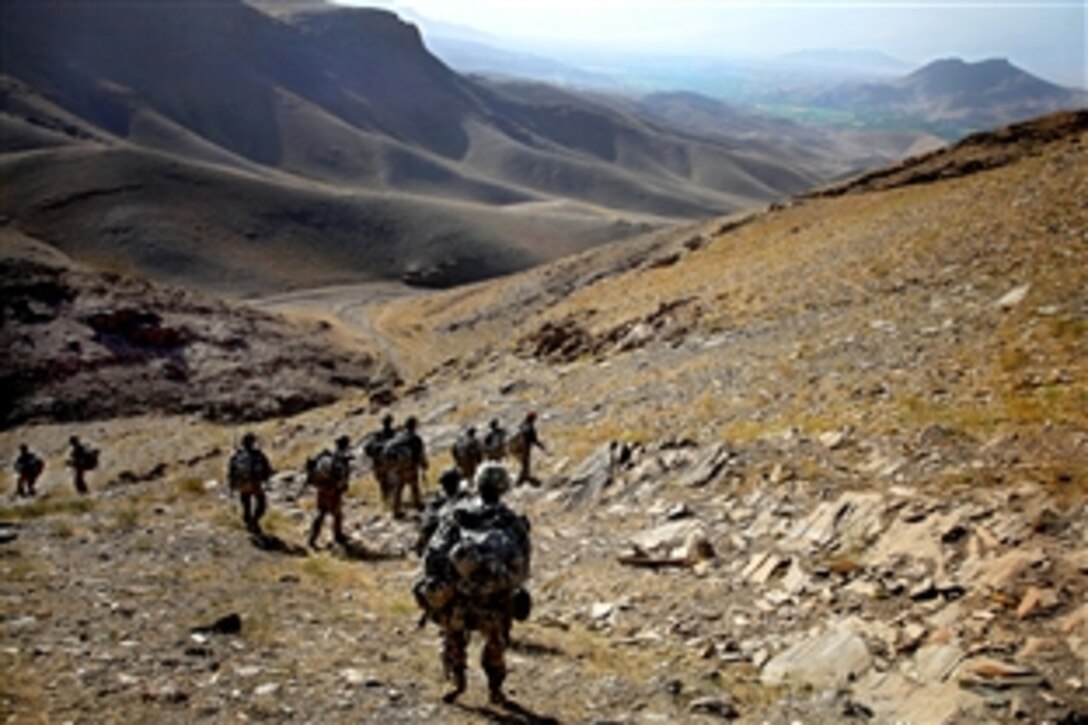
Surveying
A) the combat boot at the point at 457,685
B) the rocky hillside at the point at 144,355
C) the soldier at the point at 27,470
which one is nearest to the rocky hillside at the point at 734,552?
the combat boot at the point at 457,685

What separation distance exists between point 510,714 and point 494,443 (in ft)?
40.1

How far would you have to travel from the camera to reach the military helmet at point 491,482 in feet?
29.1

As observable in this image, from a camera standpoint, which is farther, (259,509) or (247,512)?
(259,509)

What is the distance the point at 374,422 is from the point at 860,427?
870 inches

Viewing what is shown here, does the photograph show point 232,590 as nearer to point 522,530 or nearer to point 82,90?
point 522,530

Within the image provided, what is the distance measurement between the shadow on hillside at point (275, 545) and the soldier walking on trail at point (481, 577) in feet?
26.4

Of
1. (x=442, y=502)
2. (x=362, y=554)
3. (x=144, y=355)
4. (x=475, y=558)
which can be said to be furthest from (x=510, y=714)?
(x=144, y=355)

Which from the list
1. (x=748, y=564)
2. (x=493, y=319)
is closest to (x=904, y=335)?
(x=748, y=564)

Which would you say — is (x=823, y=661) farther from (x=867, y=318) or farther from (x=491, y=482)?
(x=867, y=318)

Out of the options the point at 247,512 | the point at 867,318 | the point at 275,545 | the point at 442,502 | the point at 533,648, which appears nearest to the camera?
the point at 442,502

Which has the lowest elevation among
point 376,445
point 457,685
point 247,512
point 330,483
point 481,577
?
point 247,512

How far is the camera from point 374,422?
1352 inches

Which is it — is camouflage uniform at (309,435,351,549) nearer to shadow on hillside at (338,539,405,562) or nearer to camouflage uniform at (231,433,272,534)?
shadow on hillside at (338,539,405,562)

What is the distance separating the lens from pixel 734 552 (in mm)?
13102
